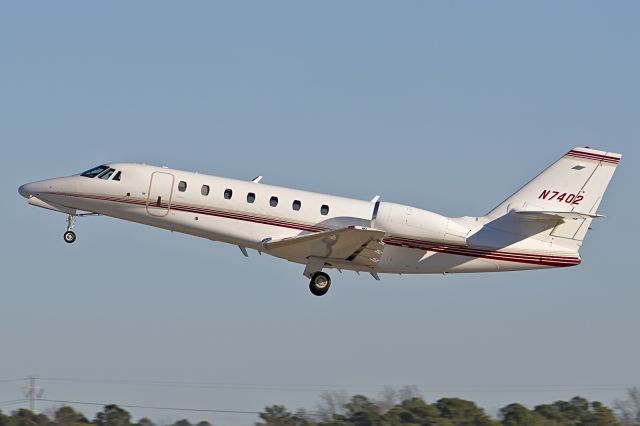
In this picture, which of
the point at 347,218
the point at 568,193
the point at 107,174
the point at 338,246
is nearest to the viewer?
the point at 338,246

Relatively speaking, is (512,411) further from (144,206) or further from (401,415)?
(144,206)

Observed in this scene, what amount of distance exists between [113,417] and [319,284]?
65.7 ft

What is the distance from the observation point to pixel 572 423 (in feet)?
162

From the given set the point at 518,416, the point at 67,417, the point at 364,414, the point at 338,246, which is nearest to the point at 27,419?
the point at 67,417

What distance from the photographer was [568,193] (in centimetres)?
2970

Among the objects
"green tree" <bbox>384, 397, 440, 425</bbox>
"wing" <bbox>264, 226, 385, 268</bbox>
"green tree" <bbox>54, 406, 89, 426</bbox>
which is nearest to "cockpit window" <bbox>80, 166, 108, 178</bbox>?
"wing" <bbox>264, 226, 385, 268</bbox>

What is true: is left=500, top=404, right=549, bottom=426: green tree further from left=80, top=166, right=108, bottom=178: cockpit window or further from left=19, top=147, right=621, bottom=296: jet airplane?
left=80, top=166, right=108, bottom=178: cockpit window

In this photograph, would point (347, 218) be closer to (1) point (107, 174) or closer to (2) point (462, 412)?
(1) point (107, 174)

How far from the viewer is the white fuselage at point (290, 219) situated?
28391 mm

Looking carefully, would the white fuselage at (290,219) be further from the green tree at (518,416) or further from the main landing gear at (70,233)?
the green tree at (518,416)

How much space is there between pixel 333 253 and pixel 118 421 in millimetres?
20346

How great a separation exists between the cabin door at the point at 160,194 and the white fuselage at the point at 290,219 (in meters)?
0.02

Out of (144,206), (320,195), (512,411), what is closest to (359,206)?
(320,195)

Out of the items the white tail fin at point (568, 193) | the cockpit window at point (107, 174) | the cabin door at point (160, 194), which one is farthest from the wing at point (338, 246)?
the cockpit window at point (107, 174)
